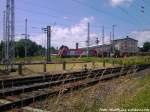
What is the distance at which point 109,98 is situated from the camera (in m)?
7.14

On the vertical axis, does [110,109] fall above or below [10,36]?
below

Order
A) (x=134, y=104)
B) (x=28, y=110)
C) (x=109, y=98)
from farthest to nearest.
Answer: (x=28, y=110)
(x=109, y=98)
(x=134, y=104)

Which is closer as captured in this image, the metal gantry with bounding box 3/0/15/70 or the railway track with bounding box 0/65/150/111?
the railway track with bounding box 0/65/150/111

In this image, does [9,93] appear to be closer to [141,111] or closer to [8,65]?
[141,111]

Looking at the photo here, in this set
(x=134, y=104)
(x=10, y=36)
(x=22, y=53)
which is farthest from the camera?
(x=22, y=53)

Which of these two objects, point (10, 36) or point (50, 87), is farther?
point (10, 36)

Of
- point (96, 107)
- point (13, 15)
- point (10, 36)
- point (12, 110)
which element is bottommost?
point (12, 110)

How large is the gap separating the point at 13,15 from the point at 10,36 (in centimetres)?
250

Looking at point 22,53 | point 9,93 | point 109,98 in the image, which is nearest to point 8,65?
point 9,93

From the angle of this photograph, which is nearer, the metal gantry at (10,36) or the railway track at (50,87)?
the railway track at (50,87)

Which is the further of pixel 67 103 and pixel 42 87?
pixel 42 87

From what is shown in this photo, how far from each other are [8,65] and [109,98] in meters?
24.3

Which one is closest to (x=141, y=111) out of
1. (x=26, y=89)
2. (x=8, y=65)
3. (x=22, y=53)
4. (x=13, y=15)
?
(x=26, y=89)

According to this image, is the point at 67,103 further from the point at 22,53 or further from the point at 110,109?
the point at 22,53
